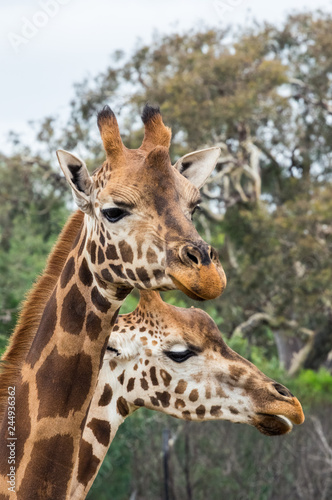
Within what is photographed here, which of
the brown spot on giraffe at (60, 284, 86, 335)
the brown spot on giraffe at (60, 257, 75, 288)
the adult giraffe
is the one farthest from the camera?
the brown spot on giraffe at (60, 257, 75, 288)

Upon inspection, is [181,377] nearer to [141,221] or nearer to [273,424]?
[273,424]

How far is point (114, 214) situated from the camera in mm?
3037

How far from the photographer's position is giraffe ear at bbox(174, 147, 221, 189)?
3582 mm

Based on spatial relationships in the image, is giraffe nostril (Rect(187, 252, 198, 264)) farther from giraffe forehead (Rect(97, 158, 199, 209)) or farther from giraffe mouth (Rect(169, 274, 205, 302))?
giraffe forehead (Rect(97, 158, 199, 209))

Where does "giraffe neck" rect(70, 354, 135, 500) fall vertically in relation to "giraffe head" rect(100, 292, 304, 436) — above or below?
below

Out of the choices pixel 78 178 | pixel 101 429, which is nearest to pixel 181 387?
pixel 101 429

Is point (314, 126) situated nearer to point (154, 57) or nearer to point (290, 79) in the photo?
point (290, 79)

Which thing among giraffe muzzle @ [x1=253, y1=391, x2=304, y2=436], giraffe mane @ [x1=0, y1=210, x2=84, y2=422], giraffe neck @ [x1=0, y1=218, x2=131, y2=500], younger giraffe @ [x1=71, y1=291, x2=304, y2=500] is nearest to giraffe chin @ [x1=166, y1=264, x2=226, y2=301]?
giraffe neck @ [x1=0, y1=218, x2=131, y2=500]

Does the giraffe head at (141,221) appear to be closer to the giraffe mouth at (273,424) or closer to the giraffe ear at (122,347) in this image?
the giraffe ear at (122,347)

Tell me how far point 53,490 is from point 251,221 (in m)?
18.0

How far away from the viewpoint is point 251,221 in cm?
2080

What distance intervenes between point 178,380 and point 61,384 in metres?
1.31

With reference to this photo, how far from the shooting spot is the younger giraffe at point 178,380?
4.28 metres

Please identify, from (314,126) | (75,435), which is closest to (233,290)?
(314,126)
